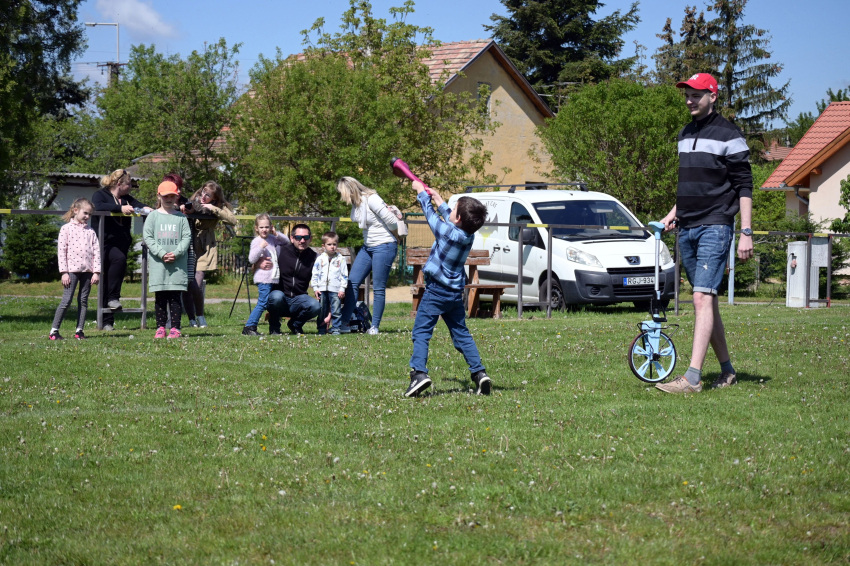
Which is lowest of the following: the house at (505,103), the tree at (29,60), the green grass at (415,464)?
the green grass at (415,464)

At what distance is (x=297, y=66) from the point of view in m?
28.0

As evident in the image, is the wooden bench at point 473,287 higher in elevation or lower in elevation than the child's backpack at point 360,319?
higher

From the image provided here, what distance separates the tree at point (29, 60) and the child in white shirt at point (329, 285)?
6.89 m

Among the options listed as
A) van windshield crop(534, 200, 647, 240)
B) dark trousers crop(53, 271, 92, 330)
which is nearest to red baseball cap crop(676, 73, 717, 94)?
dark trousers crop(53, 271, 92, 330)

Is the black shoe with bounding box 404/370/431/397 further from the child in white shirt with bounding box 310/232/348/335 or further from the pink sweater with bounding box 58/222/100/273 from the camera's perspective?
the pink sweater with bounding box 58/222/100/273

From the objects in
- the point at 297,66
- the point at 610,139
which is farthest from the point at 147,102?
the point at 610,139

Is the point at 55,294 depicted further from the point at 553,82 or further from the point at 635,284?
the point at 553,82

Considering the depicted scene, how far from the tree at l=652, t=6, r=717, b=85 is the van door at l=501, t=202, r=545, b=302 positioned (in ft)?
150

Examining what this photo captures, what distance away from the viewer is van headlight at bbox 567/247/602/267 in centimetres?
1596

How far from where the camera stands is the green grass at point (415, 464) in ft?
12.7

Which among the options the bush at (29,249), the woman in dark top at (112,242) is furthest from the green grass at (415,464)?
the bush at (29,249)

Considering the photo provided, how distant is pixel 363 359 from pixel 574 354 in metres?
2.06

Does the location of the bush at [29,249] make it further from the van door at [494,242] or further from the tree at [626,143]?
the van door at [494,242]

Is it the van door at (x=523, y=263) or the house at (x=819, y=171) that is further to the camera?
the house at (x=819, y=171)
